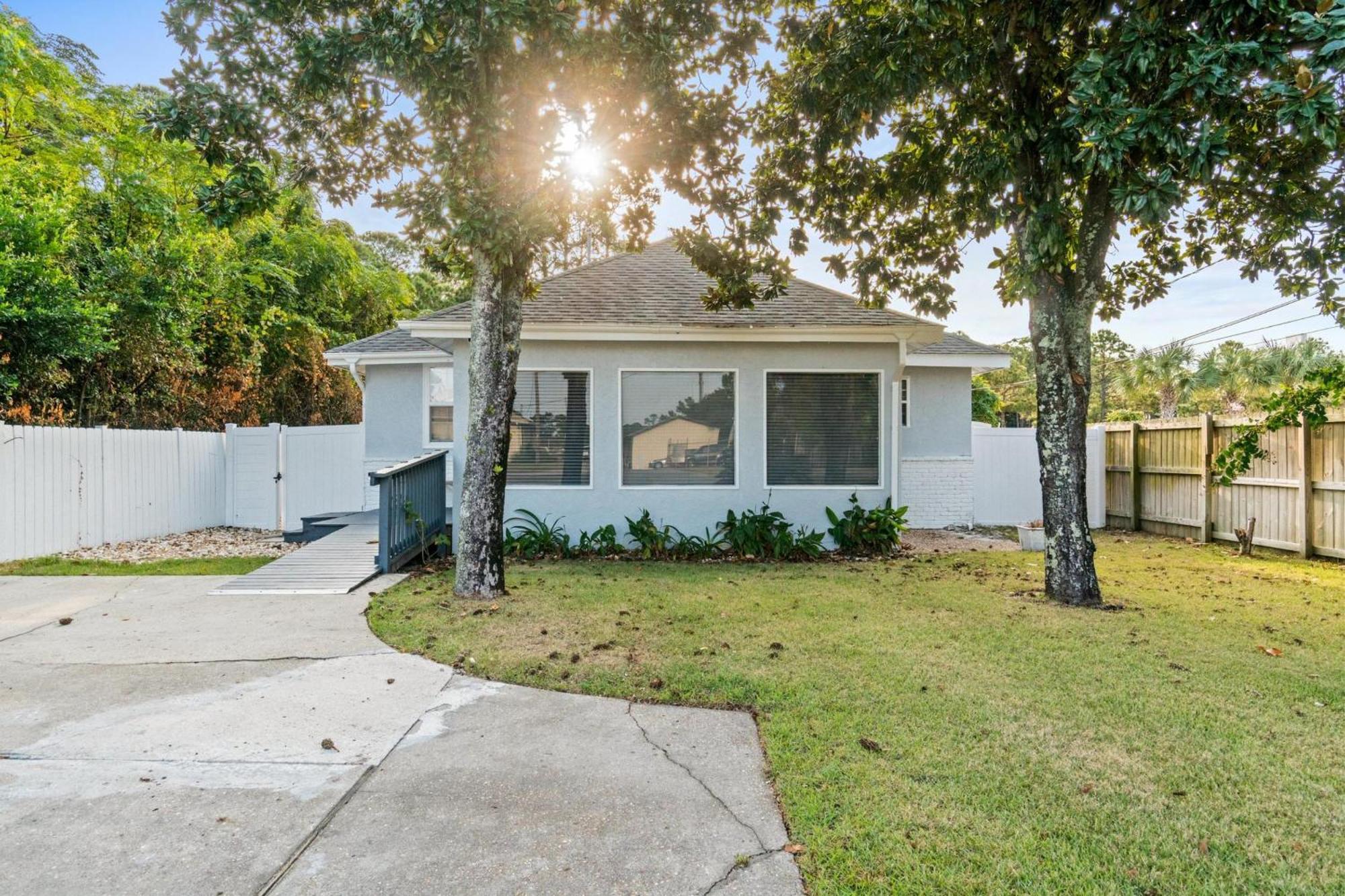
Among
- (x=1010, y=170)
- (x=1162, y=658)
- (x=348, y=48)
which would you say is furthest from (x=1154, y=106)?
(x=348, y=48)

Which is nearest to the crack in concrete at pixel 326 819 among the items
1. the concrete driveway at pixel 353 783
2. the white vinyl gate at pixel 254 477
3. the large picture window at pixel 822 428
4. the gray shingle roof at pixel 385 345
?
the concrete driveway at pixel 353 783

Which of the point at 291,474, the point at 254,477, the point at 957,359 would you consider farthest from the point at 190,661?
the point at 957,359

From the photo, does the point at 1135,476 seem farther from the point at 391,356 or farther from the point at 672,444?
the point at 391,356

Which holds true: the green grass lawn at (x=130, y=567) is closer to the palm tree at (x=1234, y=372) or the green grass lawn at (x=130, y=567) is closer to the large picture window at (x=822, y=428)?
the large picture window at (x=822, y=428)

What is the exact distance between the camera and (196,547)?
9.66m

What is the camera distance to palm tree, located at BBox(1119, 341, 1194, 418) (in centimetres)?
2353

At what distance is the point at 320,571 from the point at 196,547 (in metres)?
3.92

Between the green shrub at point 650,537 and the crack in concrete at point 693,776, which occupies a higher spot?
the green shrub at point 650,537

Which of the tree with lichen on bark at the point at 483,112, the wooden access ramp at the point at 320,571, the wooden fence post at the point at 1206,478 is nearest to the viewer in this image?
the tree with lichen on bark at the point at 483,112

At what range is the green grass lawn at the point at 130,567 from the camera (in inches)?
298

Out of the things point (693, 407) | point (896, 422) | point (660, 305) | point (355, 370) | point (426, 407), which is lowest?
point (896, 422)

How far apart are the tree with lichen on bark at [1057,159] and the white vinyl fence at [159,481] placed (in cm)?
733

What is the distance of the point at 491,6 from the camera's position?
532cm

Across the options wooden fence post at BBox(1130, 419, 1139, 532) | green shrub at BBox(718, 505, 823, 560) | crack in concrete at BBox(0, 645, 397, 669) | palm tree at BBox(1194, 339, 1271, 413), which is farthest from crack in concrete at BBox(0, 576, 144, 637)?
palm tree at BBox(1194, 339, 1271, 413)
